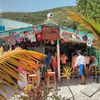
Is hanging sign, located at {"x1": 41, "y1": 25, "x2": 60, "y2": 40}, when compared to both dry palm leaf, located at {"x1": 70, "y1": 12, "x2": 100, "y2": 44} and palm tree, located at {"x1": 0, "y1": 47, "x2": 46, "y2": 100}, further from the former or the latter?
palm tree, located at {"x1": 0, "y1": 47, "x2": 46, "y2": 100}

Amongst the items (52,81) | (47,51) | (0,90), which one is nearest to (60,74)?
(52,81)

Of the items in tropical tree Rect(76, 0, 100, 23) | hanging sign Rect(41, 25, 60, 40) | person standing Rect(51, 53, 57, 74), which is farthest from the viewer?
tropical tree Rect(76, 0, 100, 23)

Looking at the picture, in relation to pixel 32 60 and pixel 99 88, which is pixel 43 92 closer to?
pixel 32 60

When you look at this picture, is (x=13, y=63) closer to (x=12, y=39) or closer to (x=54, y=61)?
(x=12, y=39)

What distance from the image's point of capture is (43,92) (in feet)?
22.5

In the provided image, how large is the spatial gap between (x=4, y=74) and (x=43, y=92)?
3.30m

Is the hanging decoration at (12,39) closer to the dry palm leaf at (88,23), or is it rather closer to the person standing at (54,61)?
the person standing at (54,61)

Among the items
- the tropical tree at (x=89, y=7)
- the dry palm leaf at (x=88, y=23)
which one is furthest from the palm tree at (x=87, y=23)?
the tropical tree at (x=89, y=7)

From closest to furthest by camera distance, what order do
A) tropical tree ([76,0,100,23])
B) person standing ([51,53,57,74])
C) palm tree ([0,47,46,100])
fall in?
palm tree ([0,47,46,100]) < person standing ([51,53,57,74]) < tropical tree ([76,0,100,23])

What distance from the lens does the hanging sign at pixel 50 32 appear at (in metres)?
15.7

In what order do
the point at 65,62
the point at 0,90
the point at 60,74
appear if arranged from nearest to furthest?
the point at 0,90, the point at 60,74, the point at 65,62

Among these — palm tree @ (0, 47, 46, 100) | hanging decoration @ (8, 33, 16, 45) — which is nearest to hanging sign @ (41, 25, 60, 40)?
hanging decoration @ (8, 33, 16, 45)

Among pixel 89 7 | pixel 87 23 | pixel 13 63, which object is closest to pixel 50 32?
pixel 87 23

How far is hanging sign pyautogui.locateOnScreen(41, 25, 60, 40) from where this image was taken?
15672 millimetres
